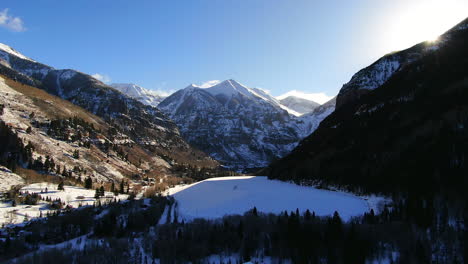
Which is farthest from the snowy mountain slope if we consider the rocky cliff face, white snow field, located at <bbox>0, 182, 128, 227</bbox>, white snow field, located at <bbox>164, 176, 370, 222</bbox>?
the rocky cliff face

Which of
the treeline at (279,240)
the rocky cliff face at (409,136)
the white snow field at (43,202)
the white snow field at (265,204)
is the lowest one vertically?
the treeline at (279,240)

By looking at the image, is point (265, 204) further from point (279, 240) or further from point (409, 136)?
point (409, 136)

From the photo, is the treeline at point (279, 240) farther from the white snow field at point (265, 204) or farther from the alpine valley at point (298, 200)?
the white snow field at point (265, 204)

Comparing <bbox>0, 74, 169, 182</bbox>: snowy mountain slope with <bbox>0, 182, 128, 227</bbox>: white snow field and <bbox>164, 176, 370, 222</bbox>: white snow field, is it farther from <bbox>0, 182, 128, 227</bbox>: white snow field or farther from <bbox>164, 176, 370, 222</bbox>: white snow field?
<bbox>164, 176, 370, 222</bbox>: white snow field

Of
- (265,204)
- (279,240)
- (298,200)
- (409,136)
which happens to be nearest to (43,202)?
(265,204)

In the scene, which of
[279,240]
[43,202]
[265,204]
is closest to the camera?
[279,240]

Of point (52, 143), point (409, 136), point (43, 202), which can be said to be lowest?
point (43, 202)

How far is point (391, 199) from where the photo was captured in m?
98.7

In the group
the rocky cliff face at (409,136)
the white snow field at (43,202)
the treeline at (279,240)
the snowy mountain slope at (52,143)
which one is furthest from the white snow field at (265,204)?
the snowy mountain slope at (52,143)

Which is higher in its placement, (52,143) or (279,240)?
(52,143)

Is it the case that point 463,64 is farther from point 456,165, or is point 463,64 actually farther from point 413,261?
point 413,261

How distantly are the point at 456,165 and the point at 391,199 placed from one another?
2203 cm

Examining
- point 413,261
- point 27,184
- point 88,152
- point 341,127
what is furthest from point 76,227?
point 341,127

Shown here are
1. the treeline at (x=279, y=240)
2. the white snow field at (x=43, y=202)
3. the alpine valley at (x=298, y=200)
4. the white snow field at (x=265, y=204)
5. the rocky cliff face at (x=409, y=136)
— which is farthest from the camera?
the rocky cliff face at (x=409, y=136)
